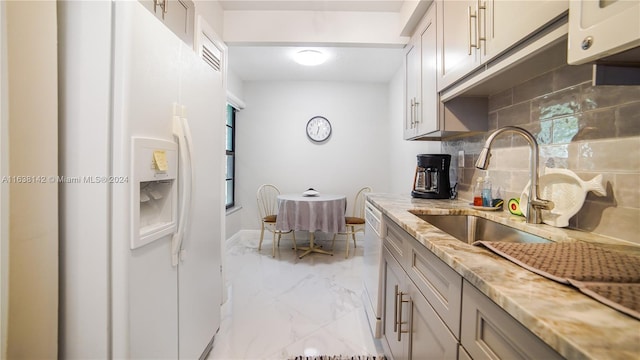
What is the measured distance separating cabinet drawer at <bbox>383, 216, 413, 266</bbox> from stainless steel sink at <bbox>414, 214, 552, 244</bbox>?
18cm

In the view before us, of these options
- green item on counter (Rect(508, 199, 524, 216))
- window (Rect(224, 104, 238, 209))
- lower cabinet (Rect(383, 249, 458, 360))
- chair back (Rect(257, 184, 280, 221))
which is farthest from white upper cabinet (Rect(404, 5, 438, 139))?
window (Rect(224, 104, 238, 209))

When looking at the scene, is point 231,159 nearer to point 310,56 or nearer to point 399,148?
point 310,56

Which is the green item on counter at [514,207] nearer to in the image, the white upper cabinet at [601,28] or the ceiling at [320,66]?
the white upper cabinet at [601,28]

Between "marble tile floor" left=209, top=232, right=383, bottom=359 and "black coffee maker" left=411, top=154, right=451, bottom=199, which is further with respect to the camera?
"black coffee maker" left=411, top=154, right=451, bottom=199

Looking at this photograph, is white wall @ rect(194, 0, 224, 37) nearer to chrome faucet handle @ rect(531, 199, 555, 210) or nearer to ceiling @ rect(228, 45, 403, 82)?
ceiling @ rect(228, 45, 403, 82)

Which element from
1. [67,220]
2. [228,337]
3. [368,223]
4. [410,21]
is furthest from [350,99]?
[67,220]

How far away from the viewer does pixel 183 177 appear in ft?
4.03

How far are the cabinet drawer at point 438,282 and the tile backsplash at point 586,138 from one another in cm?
63

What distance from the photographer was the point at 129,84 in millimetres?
951

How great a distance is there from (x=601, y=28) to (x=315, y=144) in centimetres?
387

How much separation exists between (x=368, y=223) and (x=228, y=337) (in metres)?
1.28

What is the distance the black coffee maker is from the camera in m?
2.02

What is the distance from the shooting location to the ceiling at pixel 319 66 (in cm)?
229

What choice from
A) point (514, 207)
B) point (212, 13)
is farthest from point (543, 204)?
point (212, 13)
